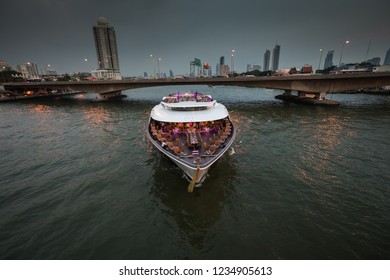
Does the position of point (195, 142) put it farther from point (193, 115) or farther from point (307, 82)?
point (307, 82)

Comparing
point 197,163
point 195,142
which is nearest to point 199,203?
point 197,163

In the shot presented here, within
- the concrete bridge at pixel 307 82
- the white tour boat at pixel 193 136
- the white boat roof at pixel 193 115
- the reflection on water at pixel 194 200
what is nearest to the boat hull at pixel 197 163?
the white tour boat at pixel 193 136

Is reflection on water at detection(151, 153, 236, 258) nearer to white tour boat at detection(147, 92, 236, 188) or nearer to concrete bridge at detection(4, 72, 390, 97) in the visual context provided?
white tour boat at detection(147, 92, 236, 188)

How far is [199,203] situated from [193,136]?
5784 millimetres

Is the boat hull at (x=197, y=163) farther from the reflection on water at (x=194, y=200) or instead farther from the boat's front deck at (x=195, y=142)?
the reflection on water at (x=194, y=200)

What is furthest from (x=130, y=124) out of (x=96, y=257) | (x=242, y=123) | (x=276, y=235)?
(x=276, y=235)

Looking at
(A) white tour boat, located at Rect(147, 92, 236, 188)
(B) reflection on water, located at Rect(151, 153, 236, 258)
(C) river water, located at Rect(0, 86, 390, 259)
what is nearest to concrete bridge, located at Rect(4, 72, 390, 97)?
(C) river water, located at Rect(0, 86, 390, 259)

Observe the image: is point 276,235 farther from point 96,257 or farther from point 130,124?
point 130,124

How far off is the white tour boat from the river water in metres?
2.06

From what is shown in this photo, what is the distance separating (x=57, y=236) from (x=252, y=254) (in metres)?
9.99

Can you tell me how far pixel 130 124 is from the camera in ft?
108

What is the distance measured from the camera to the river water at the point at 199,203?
8852 mm

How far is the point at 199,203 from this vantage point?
11.7 m

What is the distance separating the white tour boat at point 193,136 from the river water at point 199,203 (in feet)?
6.75
